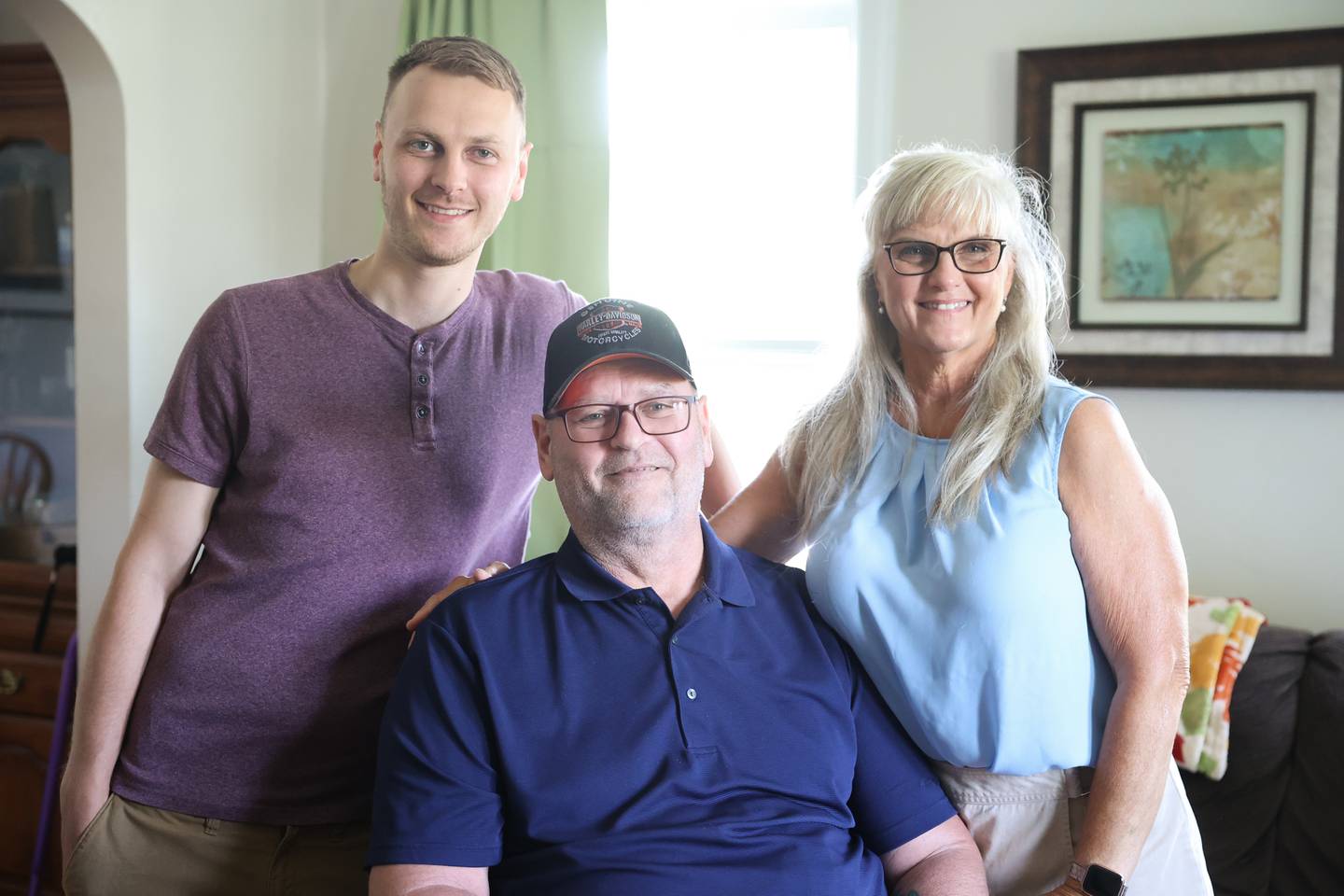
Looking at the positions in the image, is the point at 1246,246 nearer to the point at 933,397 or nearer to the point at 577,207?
the point at 933,397

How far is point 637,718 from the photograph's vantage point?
1.51 m

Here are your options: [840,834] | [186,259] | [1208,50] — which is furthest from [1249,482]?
[186,259]

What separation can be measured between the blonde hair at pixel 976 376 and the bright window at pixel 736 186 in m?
1.64

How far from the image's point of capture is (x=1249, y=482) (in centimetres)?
285

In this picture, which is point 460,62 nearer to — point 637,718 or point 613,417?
point 613,417

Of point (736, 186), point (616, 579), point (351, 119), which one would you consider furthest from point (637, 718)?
point (351, 119)

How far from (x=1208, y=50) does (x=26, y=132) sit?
3223 mm

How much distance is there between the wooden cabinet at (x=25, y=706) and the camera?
120 inches

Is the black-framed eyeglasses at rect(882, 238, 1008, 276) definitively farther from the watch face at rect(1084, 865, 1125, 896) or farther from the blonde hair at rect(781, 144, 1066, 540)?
the watch face at rect(1084, 865, 1125, 896)

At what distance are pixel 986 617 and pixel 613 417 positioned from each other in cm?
60

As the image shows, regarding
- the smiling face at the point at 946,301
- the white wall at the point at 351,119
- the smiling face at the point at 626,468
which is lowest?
the smiling face at the point at 626,468

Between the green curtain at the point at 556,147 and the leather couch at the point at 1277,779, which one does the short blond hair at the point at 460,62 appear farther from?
the leather couch at the point at 1277,779

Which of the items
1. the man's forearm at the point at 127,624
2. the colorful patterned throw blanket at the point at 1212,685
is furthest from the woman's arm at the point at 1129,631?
the man's forearm at the point at 127,624

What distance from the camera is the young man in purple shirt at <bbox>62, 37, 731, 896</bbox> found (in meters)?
1.72
